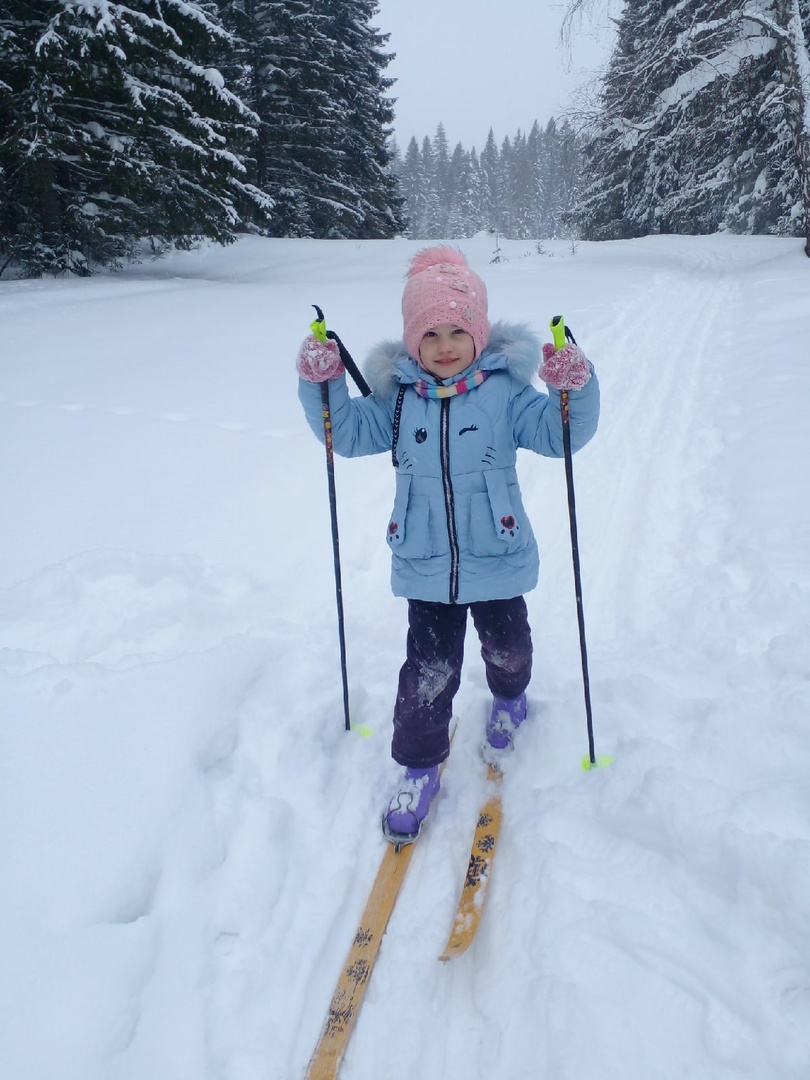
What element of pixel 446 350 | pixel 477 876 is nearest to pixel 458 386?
pixel 446 350

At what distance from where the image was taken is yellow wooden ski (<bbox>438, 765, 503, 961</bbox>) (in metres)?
2.02

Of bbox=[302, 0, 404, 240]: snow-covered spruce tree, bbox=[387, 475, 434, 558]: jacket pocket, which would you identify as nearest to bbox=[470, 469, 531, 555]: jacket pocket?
bbox=[387, 475, 434, 558]: jacket pocket

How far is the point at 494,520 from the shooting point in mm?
2262

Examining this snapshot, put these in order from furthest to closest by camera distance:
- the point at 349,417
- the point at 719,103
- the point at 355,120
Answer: the point at 355,120, the point at 719,103, the point at 349,417

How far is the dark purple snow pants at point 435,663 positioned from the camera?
2.47 m

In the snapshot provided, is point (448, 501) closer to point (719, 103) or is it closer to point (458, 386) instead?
point (458, 386)

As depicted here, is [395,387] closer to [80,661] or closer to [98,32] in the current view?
[80,661]

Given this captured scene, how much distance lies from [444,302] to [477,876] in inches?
77.6

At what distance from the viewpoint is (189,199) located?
46.6 feet

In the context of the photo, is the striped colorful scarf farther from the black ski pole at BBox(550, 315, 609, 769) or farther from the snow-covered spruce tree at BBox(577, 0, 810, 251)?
the snow-covered spruce tree at BBox(577, 0, 810, 251)

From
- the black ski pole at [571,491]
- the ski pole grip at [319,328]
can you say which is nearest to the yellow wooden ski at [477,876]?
the black ski pole at [571,491]

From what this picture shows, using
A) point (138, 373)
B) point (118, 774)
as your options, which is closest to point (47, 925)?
point (118, 774)

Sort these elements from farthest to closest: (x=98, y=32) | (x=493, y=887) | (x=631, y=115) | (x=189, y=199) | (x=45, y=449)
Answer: (x=631, y=115) → (x=189, y=199) → (x=98, y=32) → (x=45, y=449) → (x=493, y=887)

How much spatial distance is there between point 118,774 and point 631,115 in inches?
800
